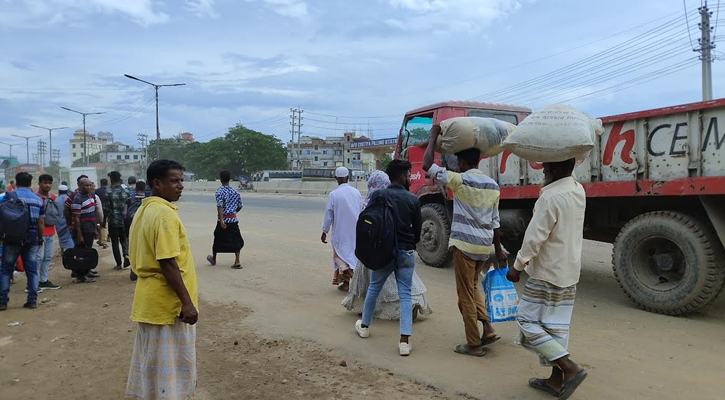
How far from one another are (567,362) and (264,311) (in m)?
3.48

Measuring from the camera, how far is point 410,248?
4223 mm

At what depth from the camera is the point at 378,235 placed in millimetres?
4082

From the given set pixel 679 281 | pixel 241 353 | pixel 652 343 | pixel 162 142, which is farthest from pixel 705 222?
pixel 162 142

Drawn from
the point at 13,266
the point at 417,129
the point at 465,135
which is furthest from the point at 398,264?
the point at 13,266

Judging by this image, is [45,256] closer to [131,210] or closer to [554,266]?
[131,210]

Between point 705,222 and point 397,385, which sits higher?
point 705,222

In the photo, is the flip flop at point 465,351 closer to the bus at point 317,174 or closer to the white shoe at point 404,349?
the white shoe at point 404,349

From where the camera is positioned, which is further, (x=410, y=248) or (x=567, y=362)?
(x=410, y=248)

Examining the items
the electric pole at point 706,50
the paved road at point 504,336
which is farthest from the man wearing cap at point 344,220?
the electric pole at point 706,50

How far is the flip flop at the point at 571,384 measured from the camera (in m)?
3.04

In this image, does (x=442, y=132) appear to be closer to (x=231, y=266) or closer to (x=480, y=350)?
(x=480, y=350)

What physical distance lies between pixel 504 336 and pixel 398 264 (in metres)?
1.28

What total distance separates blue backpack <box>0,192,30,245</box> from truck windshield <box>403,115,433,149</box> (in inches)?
216

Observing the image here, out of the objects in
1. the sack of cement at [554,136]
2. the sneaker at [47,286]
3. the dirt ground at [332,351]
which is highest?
the sack of cement at [554,136]
